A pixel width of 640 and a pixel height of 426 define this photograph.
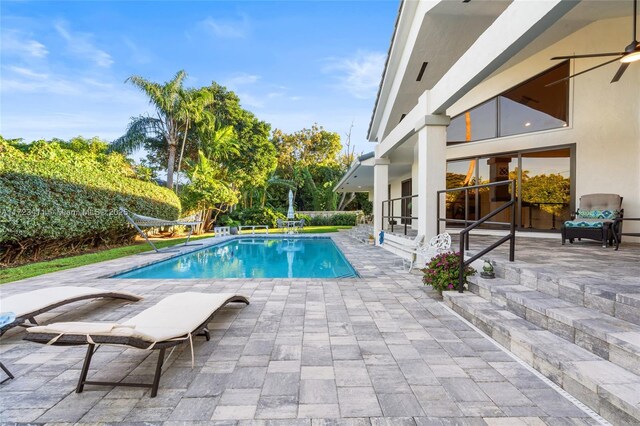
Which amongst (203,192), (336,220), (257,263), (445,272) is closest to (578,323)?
(445,272)

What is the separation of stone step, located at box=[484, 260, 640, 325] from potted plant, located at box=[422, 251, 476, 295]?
814mm

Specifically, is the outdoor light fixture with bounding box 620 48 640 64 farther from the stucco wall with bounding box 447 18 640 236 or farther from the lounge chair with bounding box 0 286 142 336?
Result: the lounge chair with bounding box 0 286 142 336

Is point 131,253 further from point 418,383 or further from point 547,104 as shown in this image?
point 547,104

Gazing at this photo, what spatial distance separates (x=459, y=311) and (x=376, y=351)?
68.9 inches

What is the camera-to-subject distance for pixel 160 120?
19.2 m

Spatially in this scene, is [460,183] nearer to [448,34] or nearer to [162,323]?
[448,34]

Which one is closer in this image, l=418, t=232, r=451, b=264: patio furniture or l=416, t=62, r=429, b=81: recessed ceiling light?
l=418, t=232, r=451, b=264: patio furniture

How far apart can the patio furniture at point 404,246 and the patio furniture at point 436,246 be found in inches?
15.6

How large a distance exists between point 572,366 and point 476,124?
9.27 m

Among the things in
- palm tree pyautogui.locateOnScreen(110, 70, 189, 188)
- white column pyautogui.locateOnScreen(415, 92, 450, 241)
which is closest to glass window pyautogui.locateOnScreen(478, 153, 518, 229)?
white column pyautogui.locateOnScreen(415, 92, 450, 241)

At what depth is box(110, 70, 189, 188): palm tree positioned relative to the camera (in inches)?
693

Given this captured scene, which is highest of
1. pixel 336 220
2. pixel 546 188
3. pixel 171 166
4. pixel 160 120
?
pixel 160 120

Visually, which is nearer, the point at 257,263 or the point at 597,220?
the point at 597,220

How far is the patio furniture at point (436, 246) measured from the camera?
611cm
